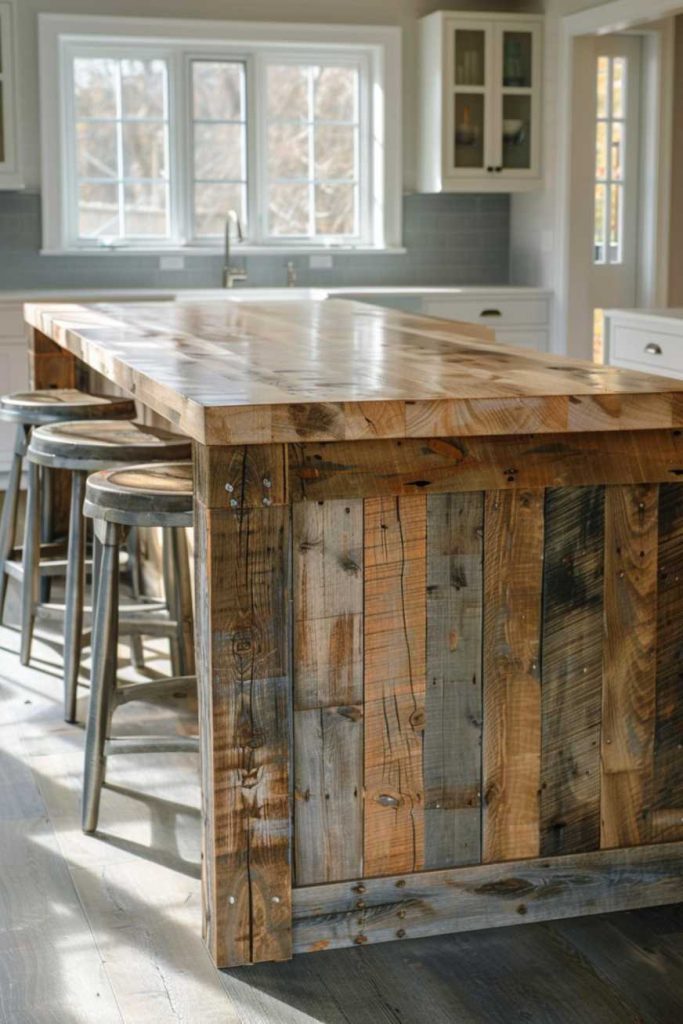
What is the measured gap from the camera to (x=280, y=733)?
2182 mm

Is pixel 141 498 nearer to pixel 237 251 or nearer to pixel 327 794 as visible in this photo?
pixel 327 794

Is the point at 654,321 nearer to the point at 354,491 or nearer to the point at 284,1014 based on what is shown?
the point at 354,491

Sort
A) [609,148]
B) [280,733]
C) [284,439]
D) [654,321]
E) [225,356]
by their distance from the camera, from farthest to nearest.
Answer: [609,148] < [654,321] < [225,356] < [280,733] < [284,439]

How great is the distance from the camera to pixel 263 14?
7176 millimetres

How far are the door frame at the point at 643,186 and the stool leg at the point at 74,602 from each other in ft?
14.0

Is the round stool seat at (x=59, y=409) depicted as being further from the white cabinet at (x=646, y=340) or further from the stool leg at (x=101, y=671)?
the white cabinet at (x=646, y=340)

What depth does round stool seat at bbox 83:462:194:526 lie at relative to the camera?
2.64 meters

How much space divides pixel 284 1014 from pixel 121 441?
1.73 metres

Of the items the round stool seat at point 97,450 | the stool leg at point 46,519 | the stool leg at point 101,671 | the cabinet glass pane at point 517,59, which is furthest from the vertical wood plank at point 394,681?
the cabinet glass pane at point 517,59

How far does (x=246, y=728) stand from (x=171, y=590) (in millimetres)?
1712

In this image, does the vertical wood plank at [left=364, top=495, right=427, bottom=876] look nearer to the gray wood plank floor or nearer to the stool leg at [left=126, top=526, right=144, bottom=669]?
the gray wood plank floor

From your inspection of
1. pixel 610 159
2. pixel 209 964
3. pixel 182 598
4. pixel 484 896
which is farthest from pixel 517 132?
pixel 209 964

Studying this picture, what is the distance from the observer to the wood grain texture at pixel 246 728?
212 cm

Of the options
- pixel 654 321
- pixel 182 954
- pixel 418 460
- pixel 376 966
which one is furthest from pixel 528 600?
pixel 654 321
